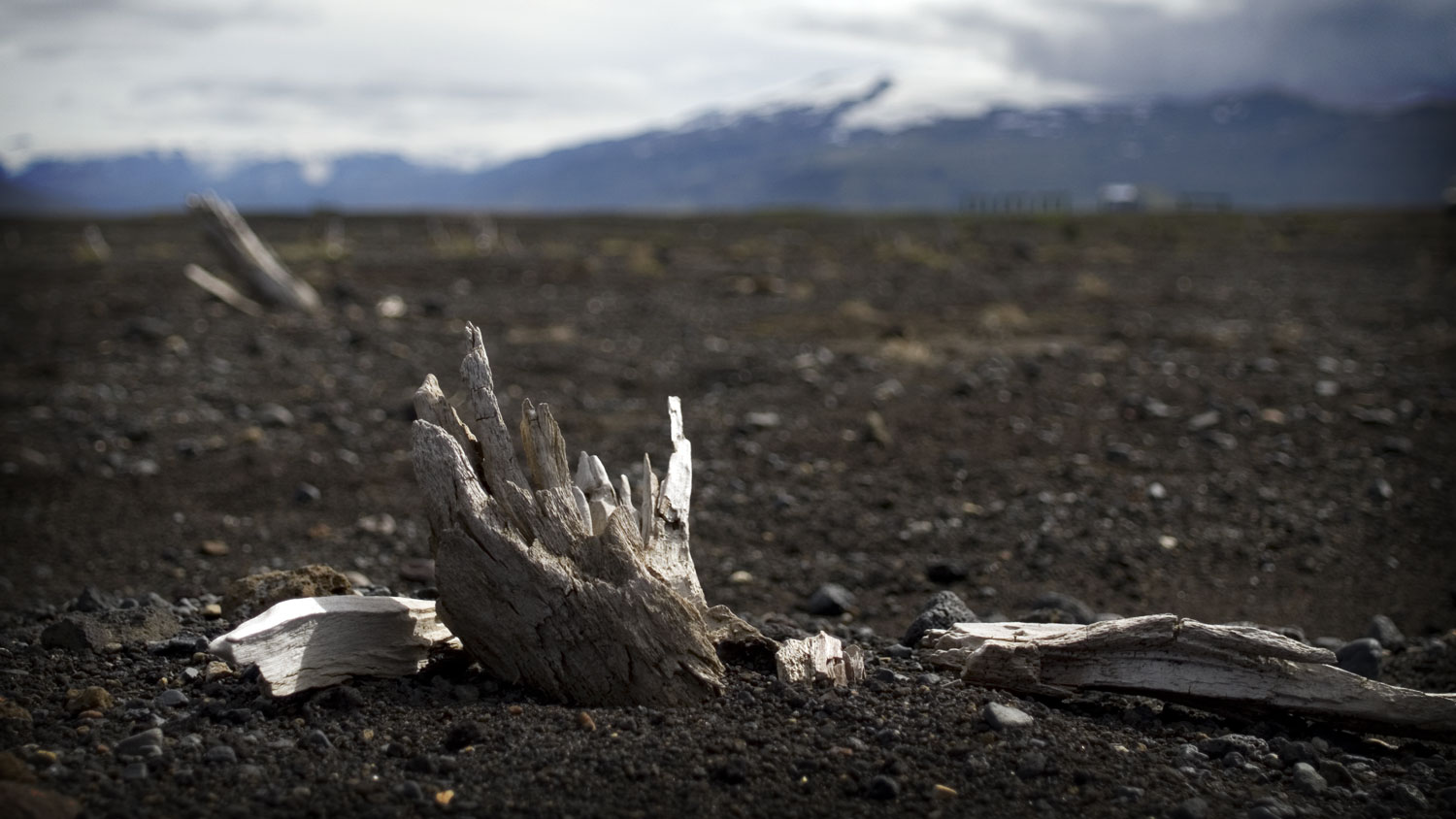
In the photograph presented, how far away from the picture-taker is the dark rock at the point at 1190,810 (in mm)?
3088

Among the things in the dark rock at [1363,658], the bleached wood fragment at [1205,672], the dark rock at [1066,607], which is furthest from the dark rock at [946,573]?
the bleached wood fragment at [1205,672]

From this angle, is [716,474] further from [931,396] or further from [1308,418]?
[1308,418]

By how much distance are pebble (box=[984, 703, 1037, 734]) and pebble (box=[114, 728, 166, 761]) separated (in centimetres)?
274

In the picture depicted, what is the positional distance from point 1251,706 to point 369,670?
3.30 m

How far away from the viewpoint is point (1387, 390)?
11109mm

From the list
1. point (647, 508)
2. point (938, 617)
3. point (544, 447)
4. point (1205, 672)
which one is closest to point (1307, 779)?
point (1205, 672)

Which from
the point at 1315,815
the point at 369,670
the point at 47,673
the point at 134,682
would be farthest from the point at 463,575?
the point at 1315,815

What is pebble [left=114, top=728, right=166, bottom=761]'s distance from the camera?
128 inches

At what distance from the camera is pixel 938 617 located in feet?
15.7

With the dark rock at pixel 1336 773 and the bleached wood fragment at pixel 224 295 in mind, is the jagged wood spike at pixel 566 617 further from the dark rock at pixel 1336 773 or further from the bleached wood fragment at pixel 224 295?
the bleached wood fragment at pixel 224 295

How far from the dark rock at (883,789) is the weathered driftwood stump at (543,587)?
0.78 metres

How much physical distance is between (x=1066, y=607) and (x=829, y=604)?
1330mm

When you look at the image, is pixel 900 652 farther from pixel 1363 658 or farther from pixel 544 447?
pixel 1363 658

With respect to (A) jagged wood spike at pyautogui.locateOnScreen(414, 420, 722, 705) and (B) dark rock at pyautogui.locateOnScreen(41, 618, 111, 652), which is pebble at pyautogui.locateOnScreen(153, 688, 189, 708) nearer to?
(B) dark rock at pyautogui.locateOnScreen(41, 618, 111, 652)
